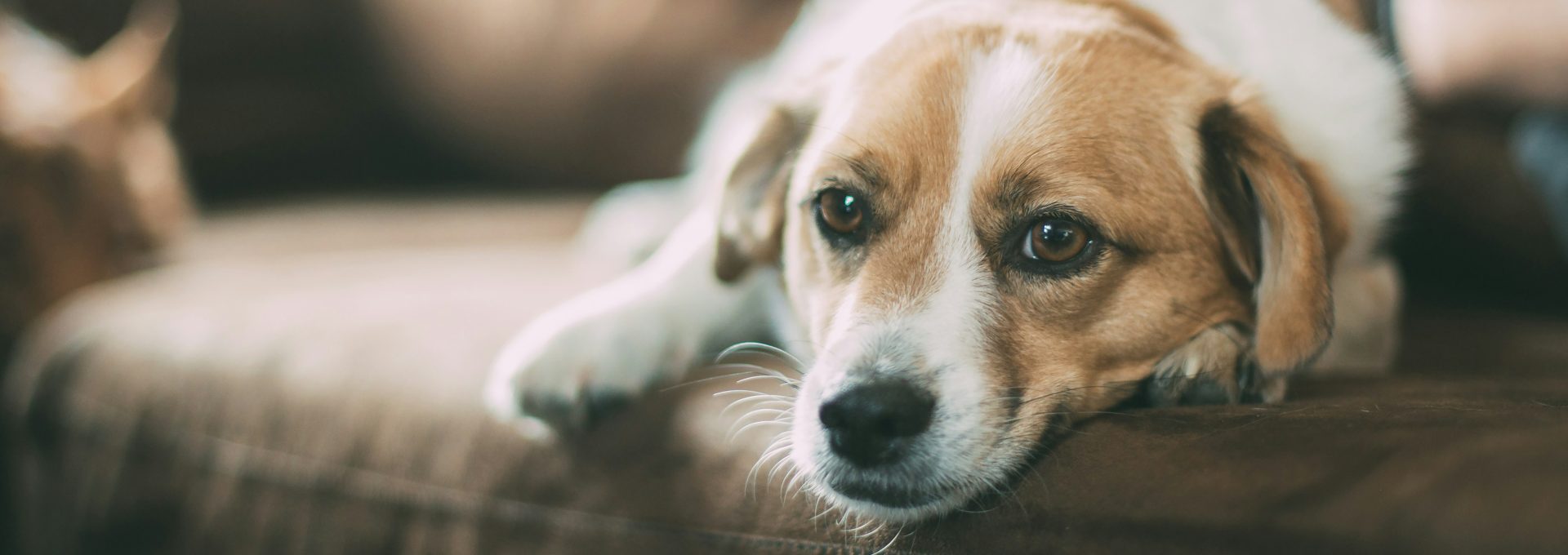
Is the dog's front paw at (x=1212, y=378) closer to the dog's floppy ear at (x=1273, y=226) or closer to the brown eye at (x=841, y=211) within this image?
the dog's floppy ear at (x=1273, y=226)

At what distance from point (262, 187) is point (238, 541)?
5.17 feet

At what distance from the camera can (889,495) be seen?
3.25ft

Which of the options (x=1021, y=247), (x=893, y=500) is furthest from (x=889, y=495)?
(x=1021, y=247)

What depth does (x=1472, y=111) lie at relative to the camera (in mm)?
1690

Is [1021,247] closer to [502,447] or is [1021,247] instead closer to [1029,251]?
[1029,251]

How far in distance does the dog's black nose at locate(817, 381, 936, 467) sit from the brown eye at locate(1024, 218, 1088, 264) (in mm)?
231

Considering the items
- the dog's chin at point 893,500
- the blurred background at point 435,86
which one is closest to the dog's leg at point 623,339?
the dog's chin at point 893,500

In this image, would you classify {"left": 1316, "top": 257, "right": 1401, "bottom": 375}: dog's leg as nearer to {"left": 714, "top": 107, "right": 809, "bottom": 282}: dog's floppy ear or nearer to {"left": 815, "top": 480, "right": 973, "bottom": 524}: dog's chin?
{"left": 815, "top": 480, "right": 973, "bottom": 524}: dog's chin

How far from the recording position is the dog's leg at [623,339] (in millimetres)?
1232

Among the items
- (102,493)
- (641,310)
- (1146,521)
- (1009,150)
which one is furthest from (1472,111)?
(102,493)

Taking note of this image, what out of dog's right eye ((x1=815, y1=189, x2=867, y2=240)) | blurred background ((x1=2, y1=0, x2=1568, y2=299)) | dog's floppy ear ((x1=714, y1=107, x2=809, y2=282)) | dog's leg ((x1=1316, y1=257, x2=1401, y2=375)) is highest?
blurred background ((x1=2, y1=0, x2=1568, y2=299))

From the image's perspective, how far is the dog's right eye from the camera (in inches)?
46.6

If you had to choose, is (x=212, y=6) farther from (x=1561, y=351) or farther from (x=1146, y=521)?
(x=1561, y=351)

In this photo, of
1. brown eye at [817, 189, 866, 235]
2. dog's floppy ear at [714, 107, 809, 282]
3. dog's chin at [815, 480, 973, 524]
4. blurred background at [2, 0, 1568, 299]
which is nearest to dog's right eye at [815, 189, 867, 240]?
brown eye at [817, 189, 866, 235]
